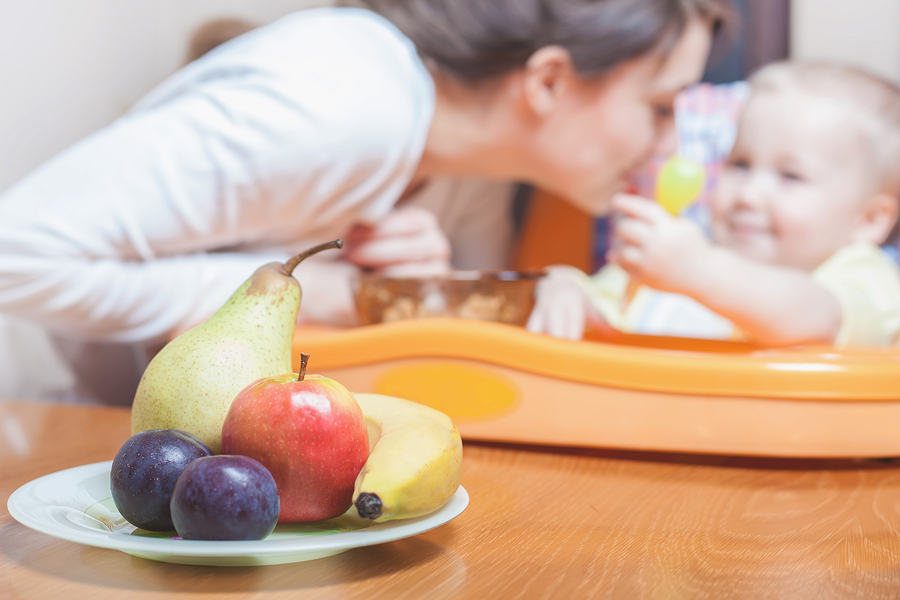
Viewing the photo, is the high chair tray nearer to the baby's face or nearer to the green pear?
the green pear

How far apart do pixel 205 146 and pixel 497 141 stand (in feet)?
1.44

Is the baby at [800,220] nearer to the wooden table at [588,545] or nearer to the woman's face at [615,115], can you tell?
the woman's face at [615,115]

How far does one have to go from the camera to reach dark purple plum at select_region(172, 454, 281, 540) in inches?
11.6

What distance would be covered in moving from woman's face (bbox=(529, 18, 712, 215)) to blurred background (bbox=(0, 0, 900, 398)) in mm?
140

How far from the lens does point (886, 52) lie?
1074mm

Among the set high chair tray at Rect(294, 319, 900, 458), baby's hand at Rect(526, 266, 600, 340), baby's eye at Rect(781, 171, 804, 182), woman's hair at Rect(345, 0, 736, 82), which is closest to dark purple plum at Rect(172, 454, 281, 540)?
high chair tray at Rect(294, 319, 900, 458)

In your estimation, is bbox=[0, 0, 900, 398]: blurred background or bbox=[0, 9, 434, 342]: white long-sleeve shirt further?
bbox=[0, 0, 900, 398]: blurred background

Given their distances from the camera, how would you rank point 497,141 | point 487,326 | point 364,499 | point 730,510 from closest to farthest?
point 364,499 → point 730,510 → point 487,326 → point 497,141

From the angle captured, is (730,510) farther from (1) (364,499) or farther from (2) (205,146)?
(2) (205,146)

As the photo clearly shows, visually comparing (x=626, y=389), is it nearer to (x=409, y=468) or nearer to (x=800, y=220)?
(x=409, y=468)

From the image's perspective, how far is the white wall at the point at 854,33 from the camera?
1071 millimetres

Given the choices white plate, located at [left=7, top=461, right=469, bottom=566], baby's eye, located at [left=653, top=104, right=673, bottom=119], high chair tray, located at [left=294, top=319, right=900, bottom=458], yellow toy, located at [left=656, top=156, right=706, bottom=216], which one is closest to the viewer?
white plate, located at [left=7, top=461, right=469, bottom=566]

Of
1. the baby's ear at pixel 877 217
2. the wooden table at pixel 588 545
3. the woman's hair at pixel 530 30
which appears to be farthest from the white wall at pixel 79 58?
the baby's ear at pixel 877 217

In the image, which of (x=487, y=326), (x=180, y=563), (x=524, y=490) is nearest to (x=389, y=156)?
(x=487, y=326)
